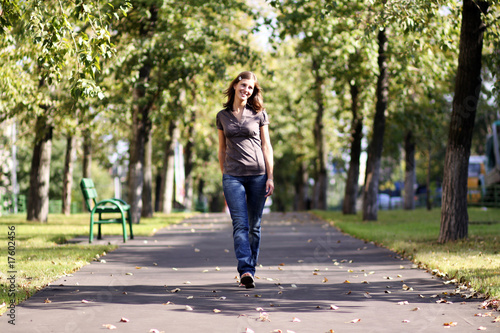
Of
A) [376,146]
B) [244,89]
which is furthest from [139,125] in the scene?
[244,89]

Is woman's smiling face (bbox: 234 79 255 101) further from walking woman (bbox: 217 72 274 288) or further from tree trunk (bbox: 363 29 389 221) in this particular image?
tree trunk (bbox: 363 29 389 221)

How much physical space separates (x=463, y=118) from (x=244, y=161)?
6239 millimetres

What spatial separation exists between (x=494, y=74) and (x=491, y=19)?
1162 millimetres

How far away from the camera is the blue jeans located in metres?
7.39

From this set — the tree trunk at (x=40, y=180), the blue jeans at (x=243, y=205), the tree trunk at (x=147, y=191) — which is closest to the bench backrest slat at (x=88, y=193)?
the tree trunk at (x=40, y=180)

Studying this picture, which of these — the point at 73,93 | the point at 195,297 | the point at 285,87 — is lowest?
the point at 195,297

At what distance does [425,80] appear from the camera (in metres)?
20.3

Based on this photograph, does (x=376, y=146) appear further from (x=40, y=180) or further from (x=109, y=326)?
(x=109, y=326)

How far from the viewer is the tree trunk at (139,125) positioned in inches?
813

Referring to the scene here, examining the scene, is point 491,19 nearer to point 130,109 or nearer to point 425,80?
point 425,80

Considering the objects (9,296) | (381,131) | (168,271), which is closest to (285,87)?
(381,131)

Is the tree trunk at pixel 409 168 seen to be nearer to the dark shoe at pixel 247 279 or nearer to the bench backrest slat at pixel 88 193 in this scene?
the bench backrest slat at pixel 88 193

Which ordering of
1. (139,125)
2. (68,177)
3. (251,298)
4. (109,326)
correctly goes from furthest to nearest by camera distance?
(68,177)
(139,125)
(251,298)
(109,326)

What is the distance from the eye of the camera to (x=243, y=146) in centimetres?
744
